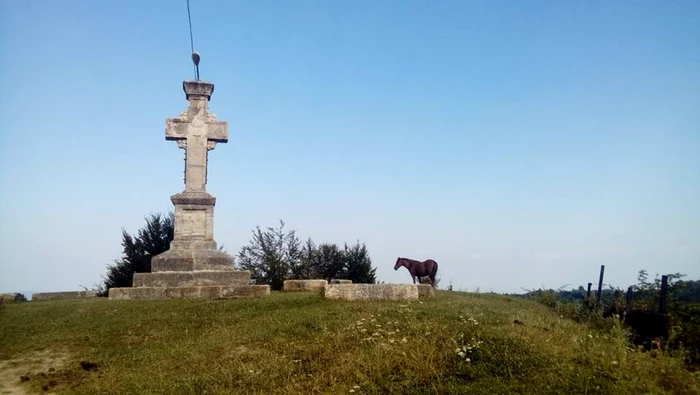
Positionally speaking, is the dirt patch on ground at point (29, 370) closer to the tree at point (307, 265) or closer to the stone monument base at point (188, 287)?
the stone monument base at point (188, 287)

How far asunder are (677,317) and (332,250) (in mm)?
12099

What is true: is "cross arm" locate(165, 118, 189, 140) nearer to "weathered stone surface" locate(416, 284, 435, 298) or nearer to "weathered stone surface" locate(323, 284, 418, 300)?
"weathered stone surface" locate(323, 284, 418, 300)

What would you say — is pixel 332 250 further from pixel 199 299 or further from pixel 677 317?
pixel 677 317

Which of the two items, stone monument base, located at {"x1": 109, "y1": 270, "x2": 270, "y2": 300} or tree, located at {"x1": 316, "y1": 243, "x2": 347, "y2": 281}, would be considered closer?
stone monument base, located at {"x1": 109, "y1": 270, "x2": 270, "y2": 300}

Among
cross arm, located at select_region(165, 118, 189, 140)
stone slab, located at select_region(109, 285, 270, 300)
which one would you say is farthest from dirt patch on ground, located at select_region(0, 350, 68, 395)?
cross arm, located at select_region(165, 118, 189, 140)

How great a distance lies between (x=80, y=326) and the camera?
29.6 ft

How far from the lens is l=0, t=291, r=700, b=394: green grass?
→ 18.3 ft

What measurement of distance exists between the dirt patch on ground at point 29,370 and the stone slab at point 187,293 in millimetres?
4022

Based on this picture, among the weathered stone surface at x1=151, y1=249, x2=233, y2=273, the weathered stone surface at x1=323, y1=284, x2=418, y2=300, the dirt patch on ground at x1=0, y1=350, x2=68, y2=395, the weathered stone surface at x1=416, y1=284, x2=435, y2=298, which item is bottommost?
the dirt patch on ground at x1=0, y1=350, x2=68, y2=395

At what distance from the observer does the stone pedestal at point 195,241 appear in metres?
11.9

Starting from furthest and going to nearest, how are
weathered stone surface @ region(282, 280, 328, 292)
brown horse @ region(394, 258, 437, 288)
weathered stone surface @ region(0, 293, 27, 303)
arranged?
brown horse @ region(394, 258, 437, 288) < weathered stone surface @ region(0, 293, 27, 303) < weathered stone surface @ region(282, 280, 328, 292)

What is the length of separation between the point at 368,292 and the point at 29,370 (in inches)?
228

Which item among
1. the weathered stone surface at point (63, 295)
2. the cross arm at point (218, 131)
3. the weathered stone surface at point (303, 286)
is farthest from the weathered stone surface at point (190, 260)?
the weathered stone surface at point (63, 295)

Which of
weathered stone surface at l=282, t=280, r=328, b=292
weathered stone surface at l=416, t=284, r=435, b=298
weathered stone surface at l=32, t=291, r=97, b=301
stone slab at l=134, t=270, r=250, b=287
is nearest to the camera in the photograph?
weathered stone surface at l=416, t=284, r=435, b=298
